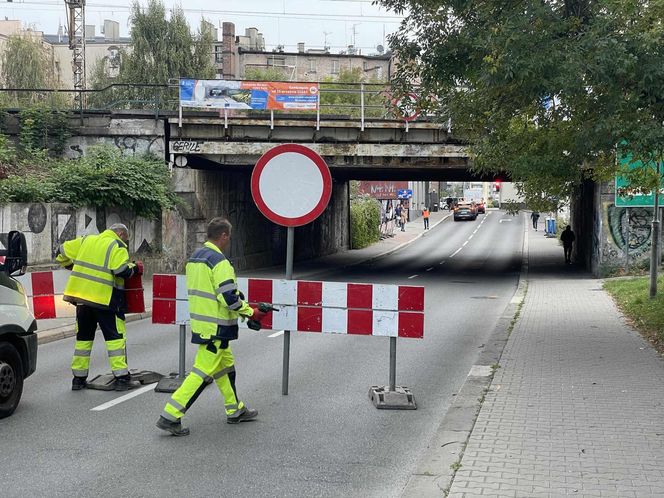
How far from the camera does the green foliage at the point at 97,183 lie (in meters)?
21.1

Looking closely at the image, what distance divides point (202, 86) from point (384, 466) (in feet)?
70.8

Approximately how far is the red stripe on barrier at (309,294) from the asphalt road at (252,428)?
97cm

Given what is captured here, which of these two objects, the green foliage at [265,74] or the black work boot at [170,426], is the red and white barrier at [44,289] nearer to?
the black work boot at [170,426]

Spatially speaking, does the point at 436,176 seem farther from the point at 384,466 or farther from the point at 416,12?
the point at 384,466

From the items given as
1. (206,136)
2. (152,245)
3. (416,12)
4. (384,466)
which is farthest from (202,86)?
(384,466)

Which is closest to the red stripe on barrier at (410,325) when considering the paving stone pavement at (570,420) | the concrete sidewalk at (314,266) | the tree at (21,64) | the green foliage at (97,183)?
the paving stone pavement at (570,420)

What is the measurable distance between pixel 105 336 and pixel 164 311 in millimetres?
637

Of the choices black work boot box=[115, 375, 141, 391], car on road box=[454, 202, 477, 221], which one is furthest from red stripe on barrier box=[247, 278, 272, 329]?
car on road box=[454, 202, 477, 221]

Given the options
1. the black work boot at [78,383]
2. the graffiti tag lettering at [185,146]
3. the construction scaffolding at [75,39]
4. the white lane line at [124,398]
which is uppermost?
the construction scaffolding at [75,39]

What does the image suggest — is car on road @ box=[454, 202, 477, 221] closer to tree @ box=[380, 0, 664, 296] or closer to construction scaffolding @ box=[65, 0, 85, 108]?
construction scaffolding @ box=[65, 0, 85, 108]

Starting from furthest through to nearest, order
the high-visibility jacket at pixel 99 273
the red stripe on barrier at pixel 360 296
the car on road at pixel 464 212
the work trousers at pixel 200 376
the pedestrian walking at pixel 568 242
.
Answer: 1. the car on road at pixel 464 212
2. the pedestrian walking at pixel 568 242
3. the high-visibility jacket at pixel 99 273
4. the red stripe on barrier at pixel 360 296
5. the work trousers at pixel 200 376

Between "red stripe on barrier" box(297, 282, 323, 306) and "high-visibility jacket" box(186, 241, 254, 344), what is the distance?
1.35m

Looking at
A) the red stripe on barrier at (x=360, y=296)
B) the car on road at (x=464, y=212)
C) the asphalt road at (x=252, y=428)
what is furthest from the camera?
the car on road at (x=464, y=212)

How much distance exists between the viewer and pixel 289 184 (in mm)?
8125
